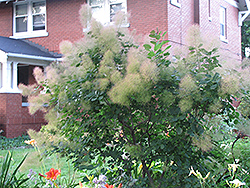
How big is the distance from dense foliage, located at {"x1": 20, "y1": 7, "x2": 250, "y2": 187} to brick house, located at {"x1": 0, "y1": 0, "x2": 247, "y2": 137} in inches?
301

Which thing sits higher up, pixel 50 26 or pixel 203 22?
pixel 203 22

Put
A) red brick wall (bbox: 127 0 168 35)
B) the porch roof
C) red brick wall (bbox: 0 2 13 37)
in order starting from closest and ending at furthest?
red brick wall (bbox: 127 0 168 35) < the porch roof < red brick wall (bbox: 0 2 13 37)

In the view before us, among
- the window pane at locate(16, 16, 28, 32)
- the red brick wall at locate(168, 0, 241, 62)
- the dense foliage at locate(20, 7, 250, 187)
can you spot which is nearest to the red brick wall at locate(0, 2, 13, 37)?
the window pane at locate(16, 16, 28, 32)

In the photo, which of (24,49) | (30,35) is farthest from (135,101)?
(30,35)

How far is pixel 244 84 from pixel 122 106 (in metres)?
1.03

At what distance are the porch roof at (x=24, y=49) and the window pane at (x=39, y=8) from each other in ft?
4.65

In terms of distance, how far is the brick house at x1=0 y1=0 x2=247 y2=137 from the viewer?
36.0ft

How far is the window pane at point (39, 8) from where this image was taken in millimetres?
13310

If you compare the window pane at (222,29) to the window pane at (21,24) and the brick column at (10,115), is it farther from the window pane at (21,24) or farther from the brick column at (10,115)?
the brick column at (10,115)

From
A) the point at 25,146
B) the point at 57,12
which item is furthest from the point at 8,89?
the point at 57,12

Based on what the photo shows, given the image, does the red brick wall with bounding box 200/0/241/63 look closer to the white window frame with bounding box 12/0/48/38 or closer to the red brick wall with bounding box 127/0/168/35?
the red brick wall with bounding box 127/0/168/35

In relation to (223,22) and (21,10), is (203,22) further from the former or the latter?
(21,10)

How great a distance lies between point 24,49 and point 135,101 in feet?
33.6

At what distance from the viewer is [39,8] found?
1339 centimetres
